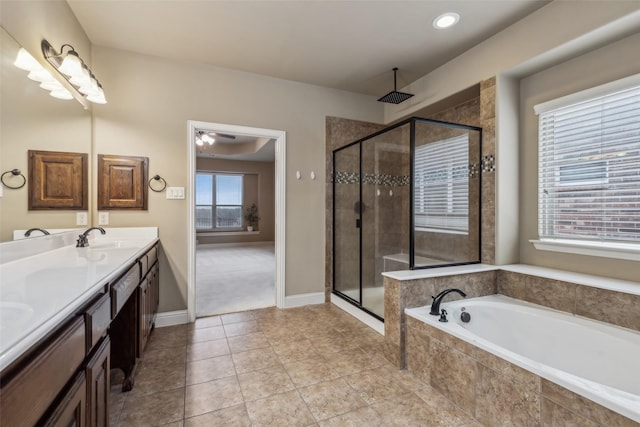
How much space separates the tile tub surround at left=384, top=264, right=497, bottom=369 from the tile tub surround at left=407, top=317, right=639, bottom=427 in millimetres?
80

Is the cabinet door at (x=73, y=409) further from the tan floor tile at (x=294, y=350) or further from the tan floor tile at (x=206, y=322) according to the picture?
the tan floor tile at (x=206, y=322)

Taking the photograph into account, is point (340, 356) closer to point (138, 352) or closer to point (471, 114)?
point (138, 352)

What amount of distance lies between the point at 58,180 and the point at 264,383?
6.35ft

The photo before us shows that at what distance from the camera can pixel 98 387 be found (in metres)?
1.10

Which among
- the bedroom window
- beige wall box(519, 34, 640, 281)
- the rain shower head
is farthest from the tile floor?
the bedroom window

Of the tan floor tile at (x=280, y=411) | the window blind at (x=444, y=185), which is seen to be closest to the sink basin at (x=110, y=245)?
the tan floor tile at (x=280, y=411)

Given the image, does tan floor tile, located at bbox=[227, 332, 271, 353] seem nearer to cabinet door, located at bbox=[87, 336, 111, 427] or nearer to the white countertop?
the white countertop

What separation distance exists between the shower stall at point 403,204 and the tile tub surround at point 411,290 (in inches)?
9.8

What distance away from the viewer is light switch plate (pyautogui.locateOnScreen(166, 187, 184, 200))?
2949 millimetres

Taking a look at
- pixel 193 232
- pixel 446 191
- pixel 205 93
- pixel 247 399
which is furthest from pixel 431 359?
pixel 205 93

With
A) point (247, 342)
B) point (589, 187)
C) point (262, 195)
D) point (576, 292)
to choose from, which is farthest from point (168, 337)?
point (262, 195)

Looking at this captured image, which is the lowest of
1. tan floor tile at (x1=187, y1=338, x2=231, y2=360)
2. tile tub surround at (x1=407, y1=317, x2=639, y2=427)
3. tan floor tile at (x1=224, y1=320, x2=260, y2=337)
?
tan floor tile at (x1=187, y1=338, x2=231, y2=360)

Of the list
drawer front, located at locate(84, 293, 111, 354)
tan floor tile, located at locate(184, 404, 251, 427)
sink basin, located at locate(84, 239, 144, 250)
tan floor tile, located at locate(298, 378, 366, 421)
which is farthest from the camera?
sink basin, located at locate(84, 239, 144, 250)

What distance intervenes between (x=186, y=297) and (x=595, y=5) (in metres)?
4.06
